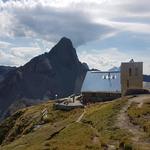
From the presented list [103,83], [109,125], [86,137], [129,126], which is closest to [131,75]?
[103,83]

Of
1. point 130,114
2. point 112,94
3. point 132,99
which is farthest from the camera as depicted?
point 112,94

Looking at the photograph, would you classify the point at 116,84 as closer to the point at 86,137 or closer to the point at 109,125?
the point at 109,125

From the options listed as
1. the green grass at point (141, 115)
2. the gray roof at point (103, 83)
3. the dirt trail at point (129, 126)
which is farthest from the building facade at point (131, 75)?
the green grass at point (141, 115)

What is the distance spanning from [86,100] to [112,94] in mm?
7725

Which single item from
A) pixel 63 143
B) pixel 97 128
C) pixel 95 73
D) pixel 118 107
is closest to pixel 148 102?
pixel 118 107

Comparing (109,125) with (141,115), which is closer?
(109,125)

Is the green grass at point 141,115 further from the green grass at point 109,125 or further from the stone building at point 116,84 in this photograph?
the stone building at point 116,84

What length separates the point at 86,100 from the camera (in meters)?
129

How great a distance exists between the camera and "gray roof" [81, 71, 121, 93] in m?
129

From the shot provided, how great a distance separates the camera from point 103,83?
133 metres

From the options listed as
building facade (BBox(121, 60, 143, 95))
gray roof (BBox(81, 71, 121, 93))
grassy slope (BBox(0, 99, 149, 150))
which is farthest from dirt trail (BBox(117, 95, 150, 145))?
gray roof (BBox(81, 71, 121, 93))

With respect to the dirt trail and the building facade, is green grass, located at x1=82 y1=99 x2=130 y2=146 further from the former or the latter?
the building facade

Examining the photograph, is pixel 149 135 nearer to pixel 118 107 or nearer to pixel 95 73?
pixel 118 107

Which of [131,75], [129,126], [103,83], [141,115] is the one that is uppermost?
[131,75]
